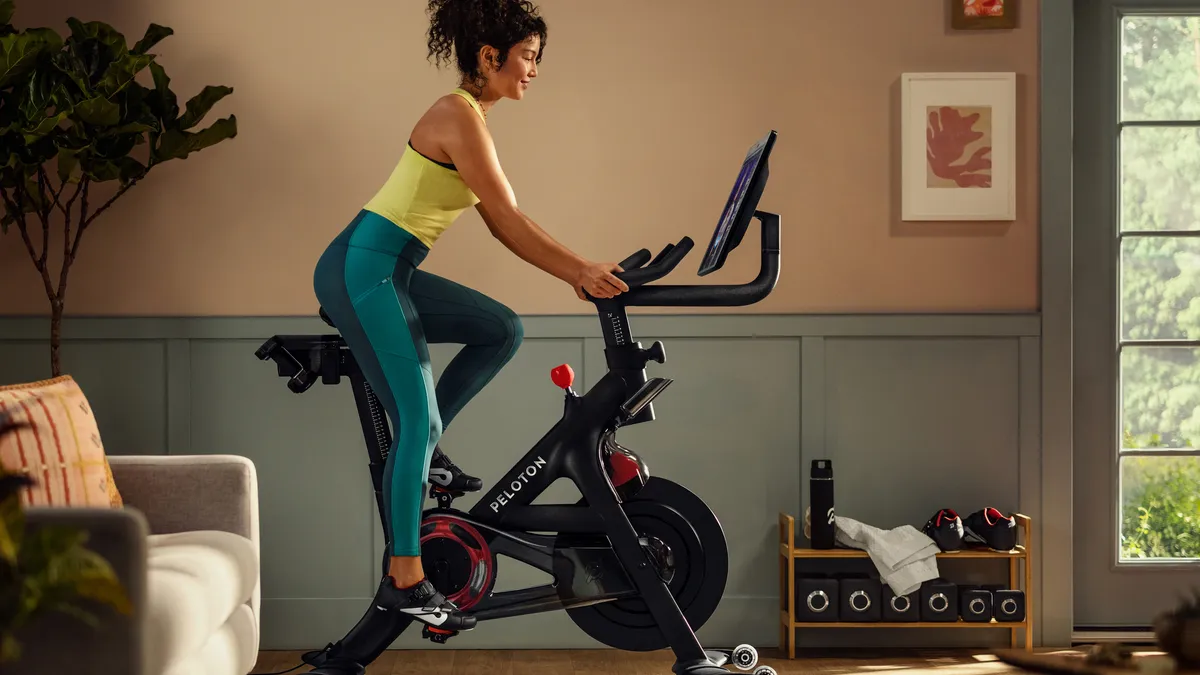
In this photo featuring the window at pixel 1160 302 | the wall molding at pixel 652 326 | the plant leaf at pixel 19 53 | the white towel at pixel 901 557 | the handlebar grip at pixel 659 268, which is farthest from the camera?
the window at pixel 1160 302

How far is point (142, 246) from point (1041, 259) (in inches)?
107

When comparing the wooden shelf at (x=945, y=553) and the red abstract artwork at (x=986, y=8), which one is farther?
the red abstract artwork at (x=986, y=8)

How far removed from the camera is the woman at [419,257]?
237cm

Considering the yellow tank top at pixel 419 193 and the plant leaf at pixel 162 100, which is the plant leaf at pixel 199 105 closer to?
the plant leaf at pixel 162 100

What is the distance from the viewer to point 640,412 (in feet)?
8.21

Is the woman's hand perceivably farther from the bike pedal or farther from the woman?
the bike pedal

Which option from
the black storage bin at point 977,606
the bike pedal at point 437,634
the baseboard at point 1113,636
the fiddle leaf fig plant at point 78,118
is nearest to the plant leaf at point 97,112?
the fiddle leaf fig plant at point 78,118

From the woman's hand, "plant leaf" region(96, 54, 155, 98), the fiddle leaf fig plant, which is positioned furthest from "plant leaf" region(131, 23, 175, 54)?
the woman's hand

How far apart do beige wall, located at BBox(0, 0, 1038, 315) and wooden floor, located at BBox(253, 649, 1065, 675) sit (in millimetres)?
1028

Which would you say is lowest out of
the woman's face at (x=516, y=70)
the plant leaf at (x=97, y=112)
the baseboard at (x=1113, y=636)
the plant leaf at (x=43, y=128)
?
the baseboard at (x=1113, y=636)

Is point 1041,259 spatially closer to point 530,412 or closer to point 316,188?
point 530,412

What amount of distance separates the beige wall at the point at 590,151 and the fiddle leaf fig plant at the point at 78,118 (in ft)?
0.64

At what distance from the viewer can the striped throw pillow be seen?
1.94m

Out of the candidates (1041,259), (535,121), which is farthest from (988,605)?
(535,121)
